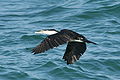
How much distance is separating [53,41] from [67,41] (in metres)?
0.23

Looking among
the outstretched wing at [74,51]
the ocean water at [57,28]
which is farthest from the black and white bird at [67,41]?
the ocean water at [57,28]

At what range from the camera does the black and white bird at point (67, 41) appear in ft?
25.7

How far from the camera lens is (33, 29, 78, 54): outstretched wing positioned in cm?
779

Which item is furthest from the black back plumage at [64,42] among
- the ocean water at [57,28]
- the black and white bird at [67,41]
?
the ocean water at [57,28]

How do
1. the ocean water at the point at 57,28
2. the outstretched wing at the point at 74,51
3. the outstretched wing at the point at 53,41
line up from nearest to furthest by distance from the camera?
the outstretched wing at the point at 53,41
the outstretched wing at the point at 74,51
the ocean water at the point at 57,28

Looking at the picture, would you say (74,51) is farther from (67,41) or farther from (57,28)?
(57,28)

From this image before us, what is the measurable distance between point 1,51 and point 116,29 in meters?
2.95

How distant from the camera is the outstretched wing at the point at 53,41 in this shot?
7.79 m

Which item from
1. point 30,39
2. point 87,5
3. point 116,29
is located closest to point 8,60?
point 30,39

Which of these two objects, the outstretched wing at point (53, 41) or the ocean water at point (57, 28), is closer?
the outstretched wing at point (53, 41)

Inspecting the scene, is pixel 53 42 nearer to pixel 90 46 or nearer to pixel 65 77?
pixel 65 77

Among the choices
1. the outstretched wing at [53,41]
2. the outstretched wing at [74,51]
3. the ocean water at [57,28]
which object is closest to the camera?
the outstretched wing at [53,41]

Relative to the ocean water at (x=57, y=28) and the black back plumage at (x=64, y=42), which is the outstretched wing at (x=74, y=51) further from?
the ocean water at (x=57, y=28)

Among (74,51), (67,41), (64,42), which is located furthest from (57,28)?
(64,42)
